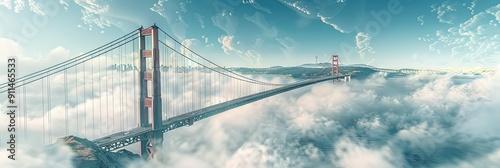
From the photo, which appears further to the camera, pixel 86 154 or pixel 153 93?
pixel 153 93

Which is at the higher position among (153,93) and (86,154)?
(153,93)

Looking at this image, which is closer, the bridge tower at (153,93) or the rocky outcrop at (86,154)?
the rocky outcrop at (86,154)

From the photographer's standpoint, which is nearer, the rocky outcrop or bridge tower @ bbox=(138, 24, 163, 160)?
the rocky outcrop

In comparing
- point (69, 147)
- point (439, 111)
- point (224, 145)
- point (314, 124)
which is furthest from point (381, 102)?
point (69, 147)

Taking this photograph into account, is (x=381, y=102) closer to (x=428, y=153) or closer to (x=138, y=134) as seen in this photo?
(x=428, y=153)

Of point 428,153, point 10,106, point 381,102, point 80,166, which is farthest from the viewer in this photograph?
point 381,102

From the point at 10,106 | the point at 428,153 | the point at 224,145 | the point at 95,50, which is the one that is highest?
the point at 95,50

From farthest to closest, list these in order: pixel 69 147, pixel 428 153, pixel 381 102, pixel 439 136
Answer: pixel 381 102
pixel 439 136
pixel 428 153
pixel 69 147

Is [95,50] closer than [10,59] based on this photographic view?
No
